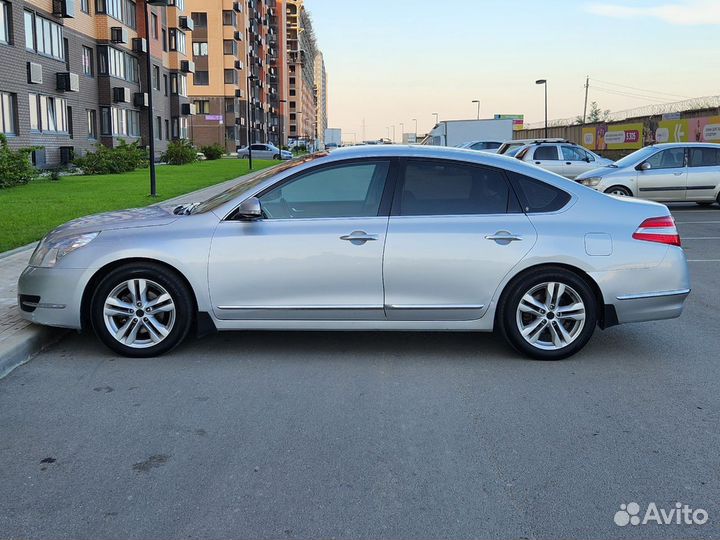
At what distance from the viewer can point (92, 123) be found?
39.7m

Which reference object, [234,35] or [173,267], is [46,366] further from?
[234,35]

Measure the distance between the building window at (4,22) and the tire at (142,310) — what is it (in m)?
25.8

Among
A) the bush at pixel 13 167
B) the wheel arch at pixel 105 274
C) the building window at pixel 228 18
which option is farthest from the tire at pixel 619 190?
the building window at pixel 228 18

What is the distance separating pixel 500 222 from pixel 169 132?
53.1 metres

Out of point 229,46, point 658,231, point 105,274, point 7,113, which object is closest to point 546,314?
point 658,231

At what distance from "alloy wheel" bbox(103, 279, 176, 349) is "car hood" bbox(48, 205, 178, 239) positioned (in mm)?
475

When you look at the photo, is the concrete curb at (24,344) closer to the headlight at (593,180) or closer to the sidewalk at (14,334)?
the sidewalk at (14,334)

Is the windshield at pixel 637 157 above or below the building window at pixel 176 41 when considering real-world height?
below

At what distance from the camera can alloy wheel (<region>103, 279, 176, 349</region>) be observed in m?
5.99

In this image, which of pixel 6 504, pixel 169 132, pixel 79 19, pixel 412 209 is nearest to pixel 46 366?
pixel 6 504

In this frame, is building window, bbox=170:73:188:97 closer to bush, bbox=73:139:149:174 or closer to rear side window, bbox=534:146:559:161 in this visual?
bush, bbox=73:139:149:174

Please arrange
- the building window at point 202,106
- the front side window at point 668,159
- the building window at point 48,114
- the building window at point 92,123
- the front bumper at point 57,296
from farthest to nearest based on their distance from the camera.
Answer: the building window at point 202,106 < the building window at point 92,123 < the building window at point 48,114 < the front side window at point 668,159 < the front bumper at point 57,296

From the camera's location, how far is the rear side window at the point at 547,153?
25.4 meters

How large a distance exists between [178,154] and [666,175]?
34.3 m
